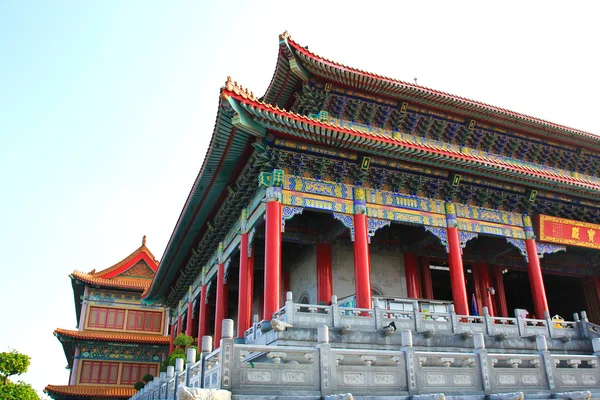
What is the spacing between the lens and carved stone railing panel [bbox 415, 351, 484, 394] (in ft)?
30.8

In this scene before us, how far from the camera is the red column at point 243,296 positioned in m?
16.2

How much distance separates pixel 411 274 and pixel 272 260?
6.97 metres

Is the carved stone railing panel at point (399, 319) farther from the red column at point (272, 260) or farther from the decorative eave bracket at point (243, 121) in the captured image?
the decorative eave bracket at point (243, 121)

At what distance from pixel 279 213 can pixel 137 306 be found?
26.5 m

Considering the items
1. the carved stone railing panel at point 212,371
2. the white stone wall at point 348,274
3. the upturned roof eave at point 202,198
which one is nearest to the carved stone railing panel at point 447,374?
the carved stone railing panel at point 212,371

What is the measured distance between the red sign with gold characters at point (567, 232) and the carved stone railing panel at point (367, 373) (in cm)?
1130

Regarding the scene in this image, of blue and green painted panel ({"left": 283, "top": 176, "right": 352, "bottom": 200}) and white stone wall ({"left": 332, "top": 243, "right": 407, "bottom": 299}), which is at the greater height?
blue and green painted panel ({"left": 283, "top": 176, "right": 352, "bottom": 200})

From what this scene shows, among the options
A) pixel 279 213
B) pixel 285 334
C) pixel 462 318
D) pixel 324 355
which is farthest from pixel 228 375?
pixel 462 318

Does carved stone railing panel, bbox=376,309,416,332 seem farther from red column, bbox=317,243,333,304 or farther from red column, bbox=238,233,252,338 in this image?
red column, bbox=238,233,252,338

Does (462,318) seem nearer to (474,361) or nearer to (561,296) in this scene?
(474,361)

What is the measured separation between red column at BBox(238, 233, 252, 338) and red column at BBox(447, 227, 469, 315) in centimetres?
627

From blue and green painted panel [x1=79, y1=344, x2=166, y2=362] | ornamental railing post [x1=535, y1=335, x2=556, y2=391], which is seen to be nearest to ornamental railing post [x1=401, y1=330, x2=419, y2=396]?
ornamental railing post [x1=535, y1=335, x2=556, y2=391]

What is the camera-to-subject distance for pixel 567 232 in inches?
746

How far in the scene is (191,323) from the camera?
88.1ft
